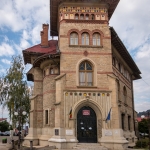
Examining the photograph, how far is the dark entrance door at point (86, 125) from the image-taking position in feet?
64.2

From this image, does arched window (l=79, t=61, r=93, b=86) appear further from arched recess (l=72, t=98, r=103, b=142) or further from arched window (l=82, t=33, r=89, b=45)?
arched window (l=82, t=33, r=89, b=45)

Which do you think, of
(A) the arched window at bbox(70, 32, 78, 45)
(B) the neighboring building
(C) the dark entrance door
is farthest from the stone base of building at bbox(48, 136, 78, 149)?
(A) the arched window at bbox(70, 32, 78, 45)

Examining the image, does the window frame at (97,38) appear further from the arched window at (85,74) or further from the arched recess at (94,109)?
the arched recess at (94,109)

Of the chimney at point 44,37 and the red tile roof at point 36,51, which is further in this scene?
the chimney at point 44,37

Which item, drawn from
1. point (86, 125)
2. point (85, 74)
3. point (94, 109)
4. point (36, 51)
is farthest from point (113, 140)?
point (36, 51)

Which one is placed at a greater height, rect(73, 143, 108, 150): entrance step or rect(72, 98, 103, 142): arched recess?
rect(72, 98, 103, 142): arched recess

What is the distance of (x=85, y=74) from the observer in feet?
68.1

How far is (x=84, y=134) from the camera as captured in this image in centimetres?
1964

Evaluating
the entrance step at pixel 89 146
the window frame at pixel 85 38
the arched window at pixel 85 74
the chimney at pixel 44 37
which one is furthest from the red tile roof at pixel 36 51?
the entrance step at pixel 89 146

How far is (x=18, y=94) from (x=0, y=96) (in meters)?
3.00

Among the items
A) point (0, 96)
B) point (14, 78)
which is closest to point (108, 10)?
point (14, 78)

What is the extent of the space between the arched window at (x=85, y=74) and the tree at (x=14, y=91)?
13.7 m

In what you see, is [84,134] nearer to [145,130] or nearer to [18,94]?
[18,94]

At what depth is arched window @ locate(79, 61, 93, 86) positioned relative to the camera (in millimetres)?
20650
